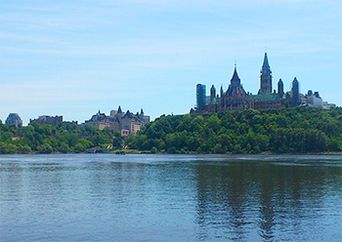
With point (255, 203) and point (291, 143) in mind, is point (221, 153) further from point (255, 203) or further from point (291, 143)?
point (255, 203)

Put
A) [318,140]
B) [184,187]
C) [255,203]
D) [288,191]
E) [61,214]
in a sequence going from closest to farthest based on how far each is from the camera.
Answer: [61,214], [255,203], [288,191], [184,187], [318,140]

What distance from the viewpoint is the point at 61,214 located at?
3816cm

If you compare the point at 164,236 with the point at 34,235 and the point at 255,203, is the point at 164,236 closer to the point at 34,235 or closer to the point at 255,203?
the point at 34,235

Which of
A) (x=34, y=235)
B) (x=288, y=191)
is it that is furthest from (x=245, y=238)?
(x=288, y=191)

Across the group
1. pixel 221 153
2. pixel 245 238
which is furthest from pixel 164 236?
pixel 221 153

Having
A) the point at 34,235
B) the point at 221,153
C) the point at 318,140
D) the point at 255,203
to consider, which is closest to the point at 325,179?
the point at 255,203

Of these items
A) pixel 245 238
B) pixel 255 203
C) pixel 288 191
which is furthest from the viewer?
pixel 288 191

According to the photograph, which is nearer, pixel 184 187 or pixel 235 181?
pixel 184 187

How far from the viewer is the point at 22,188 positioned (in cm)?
5809

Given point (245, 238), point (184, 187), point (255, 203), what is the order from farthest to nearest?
point (184, 187) → point (255, 203) → point (245, 238)

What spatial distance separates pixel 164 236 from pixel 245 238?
4.59 meters

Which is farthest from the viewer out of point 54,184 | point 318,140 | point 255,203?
point 318,140

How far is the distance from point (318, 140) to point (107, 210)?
137 meters

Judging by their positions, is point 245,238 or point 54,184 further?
point 54,184
